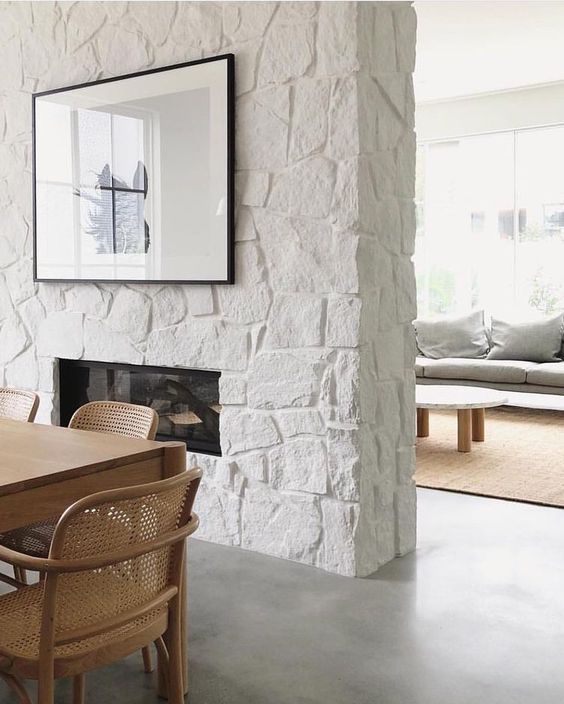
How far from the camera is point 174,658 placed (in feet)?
6.41

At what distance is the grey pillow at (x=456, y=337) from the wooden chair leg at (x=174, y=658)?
5.63m

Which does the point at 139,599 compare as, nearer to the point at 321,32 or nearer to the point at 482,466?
the point at 321,32

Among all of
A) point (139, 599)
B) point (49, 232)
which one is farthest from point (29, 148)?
point (139, 599)

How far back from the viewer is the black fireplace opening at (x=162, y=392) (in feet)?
12.3

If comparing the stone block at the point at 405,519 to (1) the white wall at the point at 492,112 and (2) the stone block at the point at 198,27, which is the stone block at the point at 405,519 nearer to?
(2) the stone block at the point at 198,27

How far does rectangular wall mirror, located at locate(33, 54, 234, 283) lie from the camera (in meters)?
3.50

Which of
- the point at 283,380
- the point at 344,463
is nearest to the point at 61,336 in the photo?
the point at 283,380

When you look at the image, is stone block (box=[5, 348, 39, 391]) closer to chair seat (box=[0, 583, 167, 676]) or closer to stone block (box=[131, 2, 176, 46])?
stone block (box=[131, 2, 176, 46])

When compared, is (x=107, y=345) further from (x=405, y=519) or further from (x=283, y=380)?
(x=405, y=519)

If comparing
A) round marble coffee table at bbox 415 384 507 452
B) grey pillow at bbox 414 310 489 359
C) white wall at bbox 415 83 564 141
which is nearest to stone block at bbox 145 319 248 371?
round marble coffee table at bbox 415 384 507 452

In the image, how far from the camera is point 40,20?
13.6 feet

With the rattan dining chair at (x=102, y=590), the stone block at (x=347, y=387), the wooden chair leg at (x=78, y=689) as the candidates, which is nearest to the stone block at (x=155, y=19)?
the stone block at (x=347, y=387)

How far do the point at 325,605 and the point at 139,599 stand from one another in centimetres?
123

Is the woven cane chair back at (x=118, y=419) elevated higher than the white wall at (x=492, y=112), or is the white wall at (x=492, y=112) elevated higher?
the white wall at (x=492, y=112)
